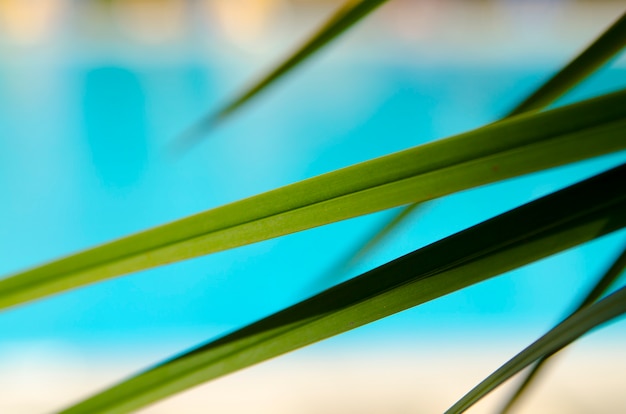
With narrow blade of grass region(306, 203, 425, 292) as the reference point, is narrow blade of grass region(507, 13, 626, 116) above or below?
below

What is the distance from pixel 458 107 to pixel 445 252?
394 cm

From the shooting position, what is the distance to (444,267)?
22 cm

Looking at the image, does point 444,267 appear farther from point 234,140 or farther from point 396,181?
point 234,140

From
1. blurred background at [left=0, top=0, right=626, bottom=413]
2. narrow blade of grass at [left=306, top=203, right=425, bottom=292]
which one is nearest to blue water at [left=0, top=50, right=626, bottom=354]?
blurred background at [left=0, top=0, right=626, bottom=413]

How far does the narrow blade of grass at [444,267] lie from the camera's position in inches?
8.5

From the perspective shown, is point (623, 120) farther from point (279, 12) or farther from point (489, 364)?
point (279, 12)

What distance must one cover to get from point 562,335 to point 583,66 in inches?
6.4

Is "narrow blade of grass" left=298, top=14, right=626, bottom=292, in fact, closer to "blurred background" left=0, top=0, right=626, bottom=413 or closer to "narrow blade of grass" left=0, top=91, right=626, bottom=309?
"narrow blade of grass" left=0, top=91, right=626, bottom=309

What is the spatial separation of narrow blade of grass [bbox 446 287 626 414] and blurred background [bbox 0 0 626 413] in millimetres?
2924

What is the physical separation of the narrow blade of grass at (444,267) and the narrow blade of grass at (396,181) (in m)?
0.02

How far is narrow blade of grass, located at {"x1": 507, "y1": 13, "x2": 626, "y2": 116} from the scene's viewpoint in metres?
0.29

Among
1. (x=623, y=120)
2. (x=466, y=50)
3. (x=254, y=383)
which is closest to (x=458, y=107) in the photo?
(x=466, y=50)

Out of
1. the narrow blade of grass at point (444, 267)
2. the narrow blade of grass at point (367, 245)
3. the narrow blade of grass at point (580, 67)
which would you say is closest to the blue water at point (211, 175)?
the narrow blade of grass at point (367, 245)

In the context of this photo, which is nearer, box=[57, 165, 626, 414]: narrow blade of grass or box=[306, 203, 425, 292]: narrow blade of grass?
box=[57, 165, 626, 414]: narrow blade of grass
